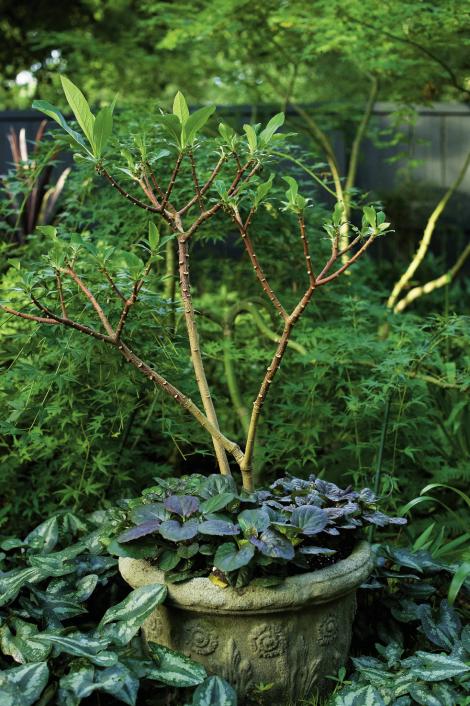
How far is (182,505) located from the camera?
2072mm

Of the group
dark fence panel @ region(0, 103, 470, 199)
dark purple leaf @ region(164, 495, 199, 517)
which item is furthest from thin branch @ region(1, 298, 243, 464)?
dark fence panel @ region(0, 103, 470, 199)

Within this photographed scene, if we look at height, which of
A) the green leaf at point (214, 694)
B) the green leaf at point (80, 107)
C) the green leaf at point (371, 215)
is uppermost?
the green leaf at point (80, 107)

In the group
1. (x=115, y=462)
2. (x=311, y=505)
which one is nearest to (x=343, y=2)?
(x=115, y=462)

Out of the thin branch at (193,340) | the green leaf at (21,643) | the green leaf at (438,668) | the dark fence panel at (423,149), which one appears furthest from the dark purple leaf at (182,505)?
the dark fence panel at (423,149)

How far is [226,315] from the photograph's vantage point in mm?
3434

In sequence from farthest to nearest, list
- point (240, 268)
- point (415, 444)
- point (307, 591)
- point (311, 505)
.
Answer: point (240, 268), point (415, 444), point (311, 505), point (307, 591)

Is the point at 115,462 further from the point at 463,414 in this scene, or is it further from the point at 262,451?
the point at 463,414

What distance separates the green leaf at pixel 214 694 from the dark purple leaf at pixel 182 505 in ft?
1.27

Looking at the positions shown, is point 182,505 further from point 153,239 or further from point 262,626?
point 153,239

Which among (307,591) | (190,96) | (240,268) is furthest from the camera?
(190,96)

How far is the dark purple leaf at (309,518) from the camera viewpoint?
204 cm

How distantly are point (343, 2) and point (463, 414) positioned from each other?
7.16 ft

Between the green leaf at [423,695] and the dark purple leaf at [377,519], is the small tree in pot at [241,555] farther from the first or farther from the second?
the green leaf at [423,695]

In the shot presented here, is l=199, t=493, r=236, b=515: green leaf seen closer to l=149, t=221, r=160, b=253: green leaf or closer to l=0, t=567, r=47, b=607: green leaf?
l=0, t=567, r=47, b=607: green leaf
